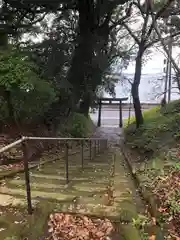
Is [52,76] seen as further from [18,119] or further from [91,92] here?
[91,92]

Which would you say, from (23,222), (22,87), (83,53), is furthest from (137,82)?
(23,222)

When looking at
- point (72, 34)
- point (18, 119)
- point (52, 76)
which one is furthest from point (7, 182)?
point (72, 34)

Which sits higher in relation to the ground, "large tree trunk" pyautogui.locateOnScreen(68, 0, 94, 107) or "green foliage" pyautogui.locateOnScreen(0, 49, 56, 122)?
Result: "large tree trunk" pyautogui.locateOnScreen(68, 0, 94, 107)

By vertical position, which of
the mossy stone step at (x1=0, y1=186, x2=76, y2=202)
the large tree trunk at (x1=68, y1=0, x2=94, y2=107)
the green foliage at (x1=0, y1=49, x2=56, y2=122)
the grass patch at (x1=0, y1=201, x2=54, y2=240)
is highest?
the large tree trunk at (x1=68, y1=0, x2=94, y2=107)

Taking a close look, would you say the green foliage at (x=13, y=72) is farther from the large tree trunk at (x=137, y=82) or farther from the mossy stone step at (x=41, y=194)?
the large tree trunk at (x=137, y=82)

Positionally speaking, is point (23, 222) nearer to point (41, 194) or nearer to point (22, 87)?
point (41, 194)

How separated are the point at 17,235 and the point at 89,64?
9.26 metres

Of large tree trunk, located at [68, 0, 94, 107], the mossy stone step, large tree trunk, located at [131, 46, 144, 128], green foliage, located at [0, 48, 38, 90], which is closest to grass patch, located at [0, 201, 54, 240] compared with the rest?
the mossy stone step

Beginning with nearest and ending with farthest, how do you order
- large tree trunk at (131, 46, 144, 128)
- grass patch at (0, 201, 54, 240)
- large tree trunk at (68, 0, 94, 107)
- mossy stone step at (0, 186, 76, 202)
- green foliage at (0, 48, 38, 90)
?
1. grass patch at (0, 201, 54, 240)
2. mossy stone step at (0, 186, 76, 202)
3. green foliage at (0, 48, 38, 90)
4. large tree trunk at (68, 0, 94, 107)
5. large tree trunk at (131, 46, 144, 128)

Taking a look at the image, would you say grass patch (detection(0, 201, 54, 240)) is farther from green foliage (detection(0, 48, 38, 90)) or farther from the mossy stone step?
green foliage (detection(0, 48, 38, 90))

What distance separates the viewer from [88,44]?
1048cm

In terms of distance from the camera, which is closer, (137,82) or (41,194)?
(41,194)

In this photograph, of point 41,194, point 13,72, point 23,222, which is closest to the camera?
point 23,222

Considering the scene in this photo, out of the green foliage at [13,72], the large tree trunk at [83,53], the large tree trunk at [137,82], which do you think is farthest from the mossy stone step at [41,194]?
the large tree trunk at [137,82]
